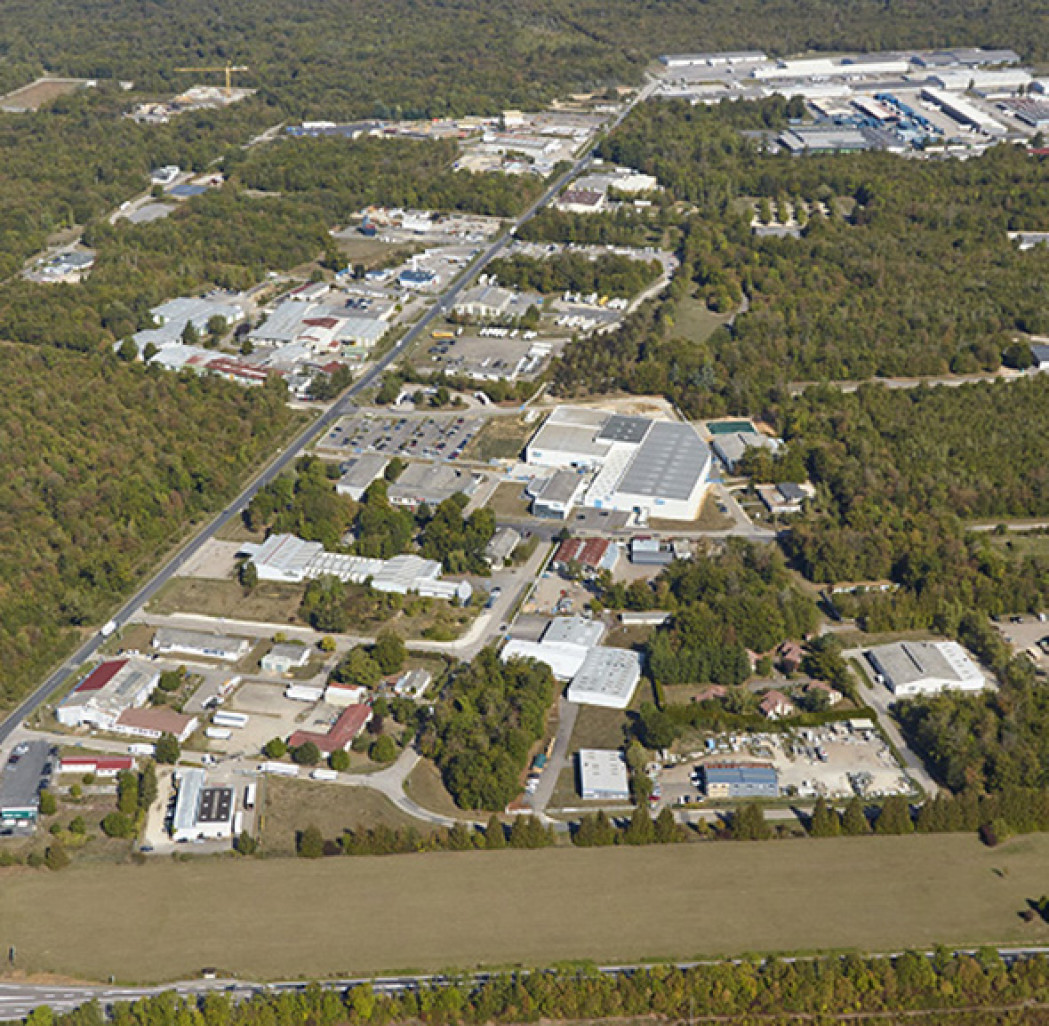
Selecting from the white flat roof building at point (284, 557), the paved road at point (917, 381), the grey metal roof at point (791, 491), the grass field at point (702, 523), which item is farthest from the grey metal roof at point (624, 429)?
the white flat roof building at point (284, 557)

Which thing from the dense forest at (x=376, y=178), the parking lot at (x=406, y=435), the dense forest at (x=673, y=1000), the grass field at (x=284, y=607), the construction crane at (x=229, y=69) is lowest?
the construction crane at (x=229, y=69)

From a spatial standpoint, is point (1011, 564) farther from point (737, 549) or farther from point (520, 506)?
point (520, 506)

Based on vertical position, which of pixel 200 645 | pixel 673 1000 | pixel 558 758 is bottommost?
pixel 200 645

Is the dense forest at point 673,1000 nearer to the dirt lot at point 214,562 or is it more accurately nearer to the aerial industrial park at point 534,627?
the aerial industrial park at point 534,627

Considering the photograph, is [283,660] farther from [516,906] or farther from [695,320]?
[695,320]

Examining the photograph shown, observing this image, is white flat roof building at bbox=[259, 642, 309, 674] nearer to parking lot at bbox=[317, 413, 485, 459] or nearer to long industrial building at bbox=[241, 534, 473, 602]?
long industrial building at bbox=[241, 534, 473, 602]

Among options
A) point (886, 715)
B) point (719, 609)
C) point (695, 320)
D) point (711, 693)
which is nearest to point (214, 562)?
point (719, 609)
